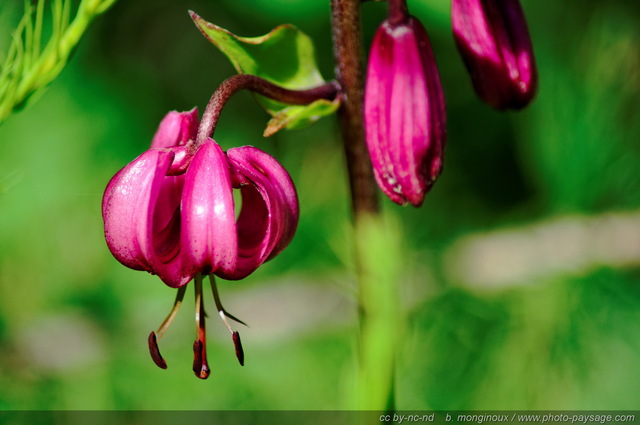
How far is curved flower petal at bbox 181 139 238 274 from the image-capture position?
477 millimetres

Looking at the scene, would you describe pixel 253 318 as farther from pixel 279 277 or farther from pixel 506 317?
pixel 506 317

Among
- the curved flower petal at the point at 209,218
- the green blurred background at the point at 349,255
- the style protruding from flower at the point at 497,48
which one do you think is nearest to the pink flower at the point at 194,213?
the curved flower petal at the point at 209,218

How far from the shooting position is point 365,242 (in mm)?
568

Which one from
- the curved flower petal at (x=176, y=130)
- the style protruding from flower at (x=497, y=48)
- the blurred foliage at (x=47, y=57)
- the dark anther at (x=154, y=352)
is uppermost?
the blurred foliage at (x=47, y=57)

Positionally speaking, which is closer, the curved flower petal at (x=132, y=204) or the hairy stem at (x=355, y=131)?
the curved flower petal at (x=132, y=204)

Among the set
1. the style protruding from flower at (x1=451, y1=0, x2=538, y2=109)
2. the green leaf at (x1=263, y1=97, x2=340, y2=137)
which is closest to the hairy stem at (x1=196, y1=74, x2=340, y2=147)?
the green leaf at (x1=263, y1=97, x2=340, y2=137)

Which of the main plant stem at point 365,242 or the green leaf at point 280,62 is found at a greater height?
the green leaf at point 280,62

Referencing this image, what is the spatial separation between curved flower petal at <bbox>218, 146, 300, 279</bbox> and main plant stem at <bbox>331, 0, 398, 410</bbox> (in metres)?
0.06

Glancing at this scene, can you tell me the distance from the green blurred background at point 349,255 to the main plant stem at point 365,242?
0.32 metres

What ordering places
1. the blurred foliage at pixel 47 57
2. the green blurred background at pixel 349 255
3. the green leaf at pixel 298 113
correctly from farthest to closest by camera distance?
1. the green blurred background at pixel 349 255
2. the green leaf at pixel 298 113
3. the blurred foliage at pixel 47 57

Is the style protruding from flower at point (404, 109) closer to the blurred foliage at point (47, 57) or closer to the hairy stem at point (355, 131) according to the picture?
the hairy stem at point (355, 131)

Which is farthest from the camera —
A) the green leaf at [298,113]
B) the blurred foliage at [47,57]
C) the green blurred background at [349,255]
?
the green blurred background at [349,255]

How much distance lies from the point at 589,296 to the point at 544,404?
0.16 m

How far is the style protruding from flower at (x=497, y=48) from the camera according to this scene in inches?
21.2
